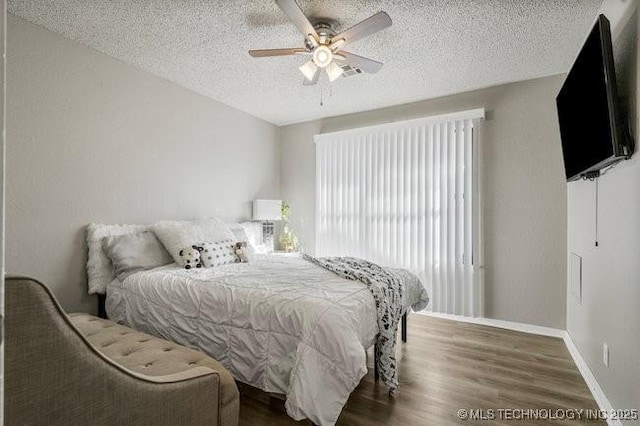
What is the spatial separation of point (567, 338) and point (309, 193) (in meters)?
3.45

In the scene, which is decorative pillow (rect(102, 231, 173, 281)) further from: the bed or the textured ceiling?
the textured ceiling

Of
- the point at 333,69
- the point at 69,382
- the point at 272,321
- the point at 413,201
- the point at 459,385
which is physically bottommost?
the point at 459,385

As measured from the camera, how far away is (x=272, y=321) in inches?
72.3

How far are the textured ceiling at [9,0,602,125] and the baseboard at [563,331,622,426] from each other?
254cm

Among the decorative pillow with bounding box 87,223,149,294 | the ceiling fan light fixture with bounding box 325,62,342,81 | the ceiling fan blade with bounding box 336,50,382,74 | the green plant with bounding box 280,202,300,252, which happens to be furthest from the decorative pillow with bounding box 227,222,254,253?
the ceiling fan blade with bounding box 336,50,382,74

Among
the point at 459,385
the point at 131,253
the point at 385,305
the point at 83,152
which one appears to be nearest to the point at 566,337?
the point at 459,385

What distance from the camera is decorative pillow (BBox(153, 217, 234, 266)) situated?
291 cm

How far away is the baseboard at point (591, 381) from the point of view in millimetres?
1892

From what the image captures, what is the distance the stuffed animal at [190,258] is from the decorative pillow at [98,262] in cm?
60

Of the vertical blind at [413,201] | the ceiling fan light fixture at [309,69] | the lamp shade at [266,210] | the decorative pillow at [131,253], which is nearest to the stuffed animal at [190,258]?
the decorative pillow at [131,253]

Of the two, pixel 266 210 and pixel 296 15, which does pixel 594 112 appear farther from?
pixel 266 210

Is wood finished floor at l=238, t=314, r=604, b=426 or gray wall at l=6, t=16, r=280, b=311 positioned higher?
gray wall at l=6, t=16, r=280, b=311

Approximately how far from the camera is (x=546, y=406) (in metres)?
2.00

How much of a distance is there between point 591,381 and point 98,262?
12.6 ft
